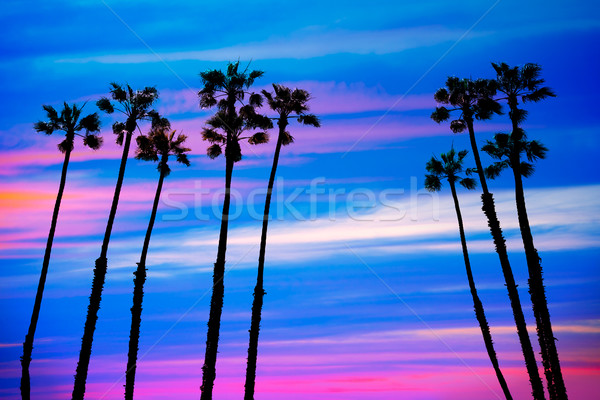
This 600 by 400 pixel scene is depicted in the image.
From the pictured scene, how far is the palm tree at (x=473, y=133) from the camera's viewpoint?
48969mm

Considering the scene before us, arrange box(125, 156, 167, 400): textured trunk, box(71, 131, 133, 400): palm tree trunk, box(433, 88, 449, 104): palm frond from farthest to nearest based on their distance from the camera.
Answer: box(433, 88, 449, 104): palm frond
box(125, 156, 167, 400): textured trunk
box(71, 131, 133, 400): palm tree trunk

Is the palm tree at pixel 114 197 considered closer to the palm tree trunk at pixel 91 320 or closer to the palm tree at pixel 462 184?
the palm tree trunk at pixel 91 320

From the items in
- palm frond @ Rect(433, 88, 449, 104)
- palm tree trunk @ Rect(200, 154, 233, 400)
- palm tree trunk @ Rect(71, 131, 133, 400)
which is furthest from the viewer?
palm frond @ Rect(433, 88, 449, 104)

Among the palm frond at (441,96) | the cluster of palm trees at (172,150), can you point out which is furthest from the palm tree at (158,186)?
the palm frond at (441,96)

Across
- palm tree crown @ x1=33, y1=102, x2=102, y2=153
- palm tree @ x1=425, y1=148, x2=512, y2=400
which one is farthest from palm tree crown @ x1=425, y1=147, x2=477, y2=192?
palm tree crown @ x1=33, y1=102, x2=102, y2=153

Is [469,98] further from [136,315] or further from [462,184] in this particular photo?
[136,315]

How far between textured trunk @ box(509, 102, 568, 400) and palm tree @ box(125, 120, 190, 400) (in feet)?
84.4

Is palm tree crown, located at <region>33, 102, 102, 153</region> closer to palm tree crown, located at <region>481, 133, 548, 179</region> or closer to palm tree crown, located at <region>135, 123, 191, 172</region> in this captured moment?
palm tree crown, located at <region>135, 123, 191, 172</region>

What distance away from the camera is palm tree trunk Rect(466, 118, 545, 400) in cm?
4844

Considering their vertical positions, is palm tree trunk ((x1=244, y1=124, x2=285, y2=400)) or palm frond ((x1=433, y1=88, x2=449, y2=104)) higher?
palm frond ((x1=433, y1=88, x2=449, y2=104))

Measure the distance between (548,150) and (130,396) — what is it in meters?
34.6

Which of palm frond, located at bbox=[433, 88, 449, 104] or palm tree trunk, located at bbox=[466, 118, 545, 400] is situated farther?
palm frond, located at bbox=[433, 88, 449, 104]

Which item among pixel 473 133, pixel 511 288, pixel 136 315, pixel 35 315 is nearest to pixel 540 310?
pixel 511 288

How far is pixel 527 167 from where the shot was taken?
52.7 meters
